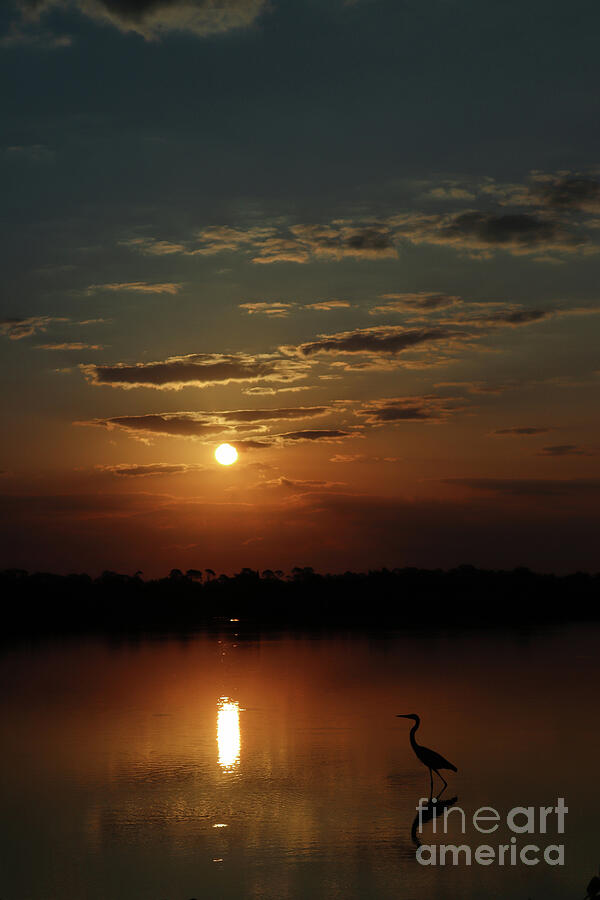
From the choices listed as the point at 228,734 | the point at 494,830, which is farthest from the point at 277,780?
the point at 228,734

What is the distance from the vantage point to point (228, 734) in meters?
19.5

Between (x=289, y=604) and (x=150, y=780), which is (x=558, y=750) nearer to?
(x=150, y=780)

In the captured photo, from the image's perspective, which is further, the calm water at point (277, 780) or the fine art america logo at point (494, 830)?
the fine art america logo at point (494, 830)

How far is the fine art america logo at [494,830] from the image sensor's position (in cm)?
1137

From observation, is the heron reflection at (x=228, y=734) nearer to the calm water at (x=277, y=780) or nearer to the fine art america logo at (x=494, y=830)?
the calm water at (x=277, y=780)

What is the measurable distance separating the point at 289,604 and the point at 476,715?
296 ft

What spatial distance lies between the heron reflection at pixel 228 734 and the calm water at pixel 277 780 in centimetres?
7

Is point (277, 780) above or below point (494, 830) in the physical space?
above

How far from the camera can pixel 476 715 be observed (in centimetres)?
2214

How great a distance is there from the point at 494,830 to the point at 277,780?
375cm

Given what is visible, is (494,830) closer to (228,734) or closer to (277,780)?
(277,780)

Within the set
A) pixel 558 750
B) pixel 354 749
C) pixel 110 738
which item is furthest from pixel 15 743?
pixel 558 750

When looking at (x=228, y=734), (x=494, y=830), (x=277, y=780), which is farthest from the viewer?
(x=228, y=734)

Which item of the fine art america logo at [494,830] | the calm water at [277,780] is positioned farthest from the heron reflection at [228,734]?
the fine art america logo at [494,830]
